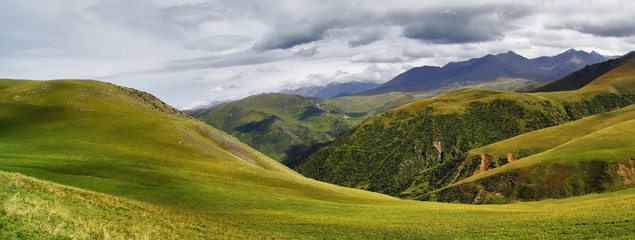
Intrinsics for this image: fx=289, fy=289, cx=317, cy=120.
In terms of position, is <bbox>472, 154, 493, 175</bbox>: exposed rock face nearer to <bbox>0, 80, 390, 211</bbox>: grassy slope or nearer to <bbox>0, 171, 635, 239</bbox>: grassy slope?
<bbox>0, 80, 390, 211</bbox>: grassy slope

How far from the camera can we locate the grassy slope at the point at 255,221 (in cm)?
1770

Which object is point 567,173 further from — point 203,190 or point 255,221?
point 203,190

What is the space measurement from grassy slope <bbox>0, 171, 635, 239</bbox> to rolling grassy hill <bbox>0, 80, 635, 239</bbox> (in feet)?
0.35

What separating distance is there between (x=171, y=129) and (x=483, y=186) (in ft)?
303

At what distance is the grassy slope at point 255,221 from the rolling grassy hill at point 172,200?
11cm

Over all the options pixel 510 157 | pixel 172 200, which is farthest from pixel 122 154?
pixel 510 157

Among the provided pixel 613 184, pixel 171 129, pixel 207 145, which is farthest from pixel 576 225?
pixel 171 129

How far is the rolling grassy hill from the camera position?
22.4m

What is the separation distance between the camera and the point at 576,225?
96.7 feet

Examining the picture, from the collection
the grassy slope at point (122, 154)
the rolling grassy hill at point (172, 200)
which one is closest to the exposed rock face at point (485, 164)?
the rolling grassy hill at point (172, 200)

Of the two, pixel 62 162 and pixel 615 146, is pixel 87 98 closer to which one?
pixel 62 162

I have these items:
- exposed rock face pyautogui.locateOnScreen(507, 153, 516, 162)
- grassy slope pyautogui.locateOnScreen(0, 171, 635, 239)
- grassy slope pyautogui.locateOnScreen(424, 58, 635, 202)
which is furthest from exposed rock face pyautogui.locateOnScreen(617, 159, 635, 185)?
grassy slope pyautogui.locateOnScreen(0, 171, 635, 239)

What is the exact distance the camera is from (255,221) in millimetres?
33000

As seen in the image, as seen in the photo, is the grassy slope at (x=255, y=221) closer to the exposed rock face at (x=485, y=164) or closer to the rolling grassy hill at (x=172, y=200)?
the rolling grassy hill at (x=172, y=200)
